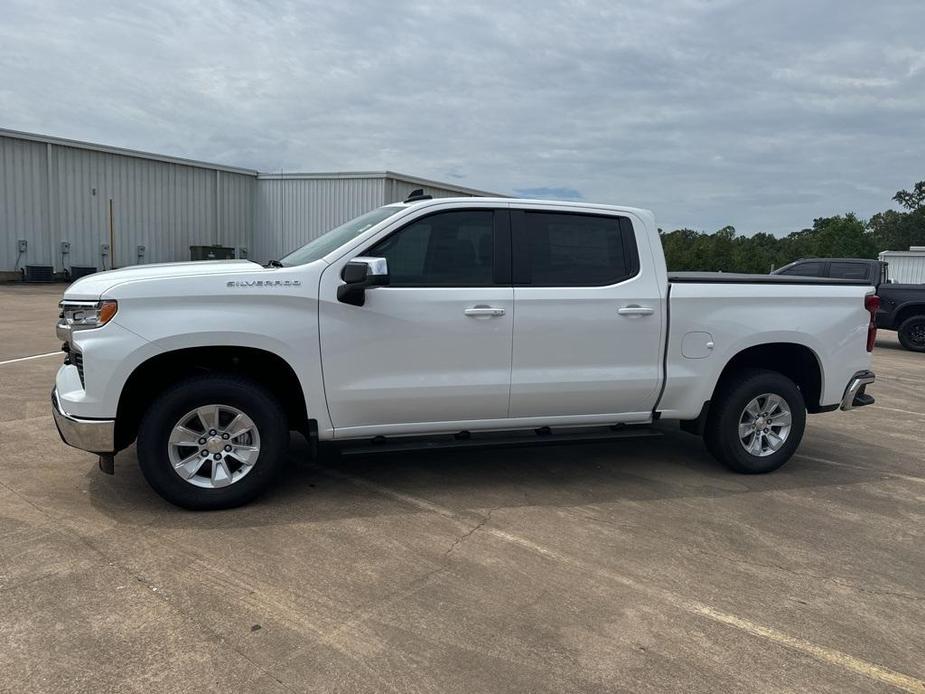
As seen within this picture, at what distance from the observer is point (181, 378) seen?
4.28 m

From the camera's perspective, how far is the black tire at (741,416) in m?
5.34

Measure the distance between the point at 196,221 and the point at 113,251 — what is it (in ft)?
11.6

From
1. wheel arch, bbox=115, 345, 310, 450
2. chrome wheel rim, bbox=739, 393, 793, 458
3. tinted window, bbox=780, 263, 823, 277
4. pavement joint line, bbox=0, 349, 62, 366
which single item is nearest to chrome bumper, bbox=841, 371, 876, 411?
chrome wheel rim, bbox=739, 393, 793, 458

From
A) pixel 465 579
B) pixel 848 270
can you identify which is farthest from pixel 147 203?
pixel 465 579

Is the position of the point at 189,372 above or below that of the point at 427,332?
below

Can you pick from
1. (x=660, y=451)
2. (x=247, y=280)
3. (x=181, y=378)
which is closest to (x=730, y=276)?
(x=660, y=451)

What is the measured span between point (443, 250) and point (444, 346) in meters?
0.65

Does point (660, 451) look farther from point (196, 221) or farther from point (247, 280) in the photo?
point (196, 221)

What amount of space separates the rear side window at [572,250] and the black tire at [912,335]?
503 inches

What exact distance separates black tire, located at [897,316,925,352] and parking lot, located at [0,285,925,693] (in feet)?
36.1

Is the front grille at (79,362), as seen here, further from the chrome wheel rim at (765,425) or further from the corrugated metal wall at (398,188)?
the corrugated metal wall at (398,188)

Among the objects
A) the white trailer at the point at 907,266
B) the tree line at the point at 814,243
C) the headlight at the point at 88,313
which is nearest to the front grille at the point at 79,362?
the headlight at the point at 88,313

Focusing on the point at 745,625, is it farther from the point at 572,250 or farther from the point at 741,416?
the point at 572,250

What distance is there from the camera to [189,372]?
429 centimetres
